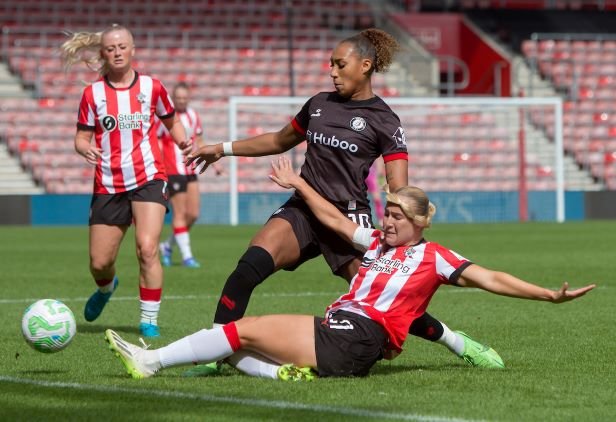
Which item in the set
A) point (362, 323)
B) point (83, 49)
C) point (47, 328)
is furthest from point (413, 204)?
point (83, 49)

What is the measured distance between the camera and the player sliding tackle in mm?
6293

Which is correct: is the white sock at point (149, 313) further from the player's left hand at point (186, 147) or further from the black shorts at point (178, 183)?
the black shorts at point (178, 183)

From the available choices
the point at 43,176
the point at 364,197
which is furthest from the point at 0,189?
the point at 364,197

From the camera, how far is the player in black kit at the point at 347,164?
23.3 feet

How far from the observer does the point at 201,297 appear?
11.7 meters

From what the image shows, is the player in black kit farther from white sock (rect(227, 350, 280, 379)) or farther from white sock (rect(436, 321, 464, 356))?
white sock (rect(227, 350, 280, 379))

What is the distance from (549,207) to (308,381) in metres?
23.1

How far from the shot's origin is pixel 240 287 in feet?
22.6

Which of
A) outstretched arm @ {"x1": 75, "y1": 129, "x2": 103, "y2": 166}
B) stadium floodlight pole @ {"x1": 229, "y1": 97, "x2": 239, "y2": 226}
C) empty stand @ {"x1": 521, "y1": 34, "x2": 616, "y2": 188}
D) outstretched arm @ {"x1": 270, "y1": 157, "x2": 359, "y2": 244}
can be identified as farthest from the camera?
empty stand @ {"x1": 521, "y1": 34, "x2": 616, "y2": 188}

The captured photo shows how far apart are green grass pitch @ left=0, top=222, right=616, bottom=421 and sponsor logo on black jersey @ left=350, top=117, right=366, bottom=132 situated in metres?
1.31

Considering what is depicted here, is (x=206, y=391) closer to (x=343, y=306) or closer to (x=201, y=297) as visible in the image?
(x=343, y=306)

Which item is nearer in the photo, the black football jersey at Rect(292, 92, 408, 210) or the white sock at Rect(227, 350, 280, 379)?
the white sock at Rect(227, 350, 280, 379)

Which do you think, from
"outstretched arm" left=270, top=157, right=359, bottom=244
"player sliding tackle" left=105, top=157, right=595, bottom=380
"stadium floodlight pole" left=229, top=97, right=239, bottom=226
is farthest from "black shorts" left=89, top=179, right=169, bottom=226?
"stadium floodlight pole" left=229, top=97, right=239, bottom=226

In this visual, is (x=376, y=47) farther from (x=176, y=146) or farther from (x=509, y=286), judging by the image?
(x=176, y=146)
